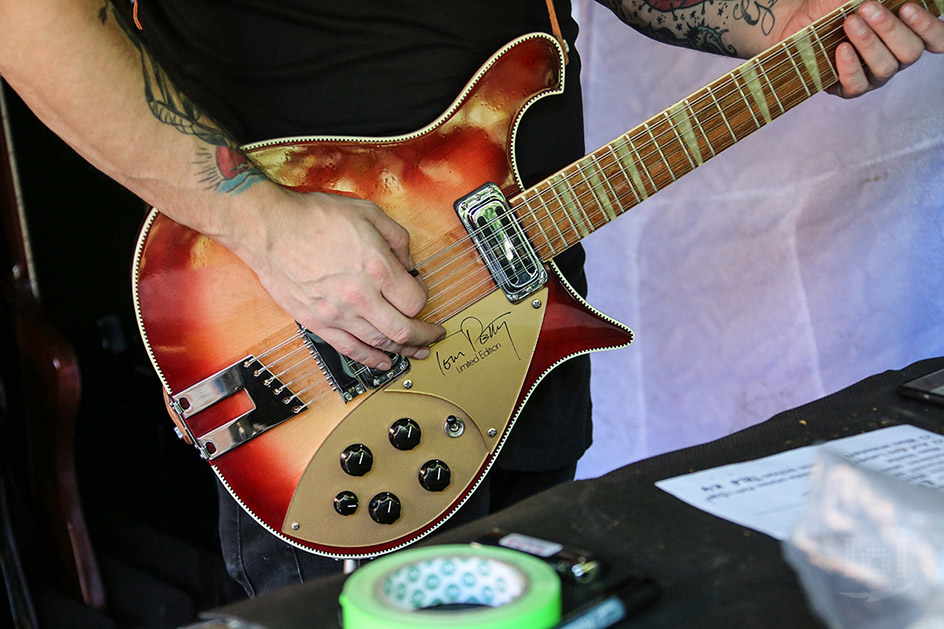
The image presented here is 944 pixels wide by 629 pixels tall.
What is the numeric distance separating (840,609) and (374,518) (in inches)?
24.9

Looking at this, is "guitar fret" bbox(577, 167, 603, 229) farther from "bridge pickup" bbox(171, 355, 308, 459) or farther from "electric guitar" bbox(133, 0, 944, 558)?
"bridge pickup" bbox(171, 355, 308, 459)

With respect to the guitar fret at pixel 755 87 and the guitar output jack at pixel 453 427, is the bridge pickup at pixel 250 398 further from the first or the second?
the guitar fret at pixel 755 87

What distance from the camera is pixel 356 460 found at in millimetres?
891

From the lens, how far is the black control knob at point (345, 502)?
899mm

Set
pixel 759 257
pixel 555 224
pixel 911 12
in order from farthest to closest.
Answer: pixel 759 257
pixel 911 12
pixel 555 224

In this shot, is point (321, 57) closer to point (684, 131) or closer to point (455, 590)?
point (684, 131)

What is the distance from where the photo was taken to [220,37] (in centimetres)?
90

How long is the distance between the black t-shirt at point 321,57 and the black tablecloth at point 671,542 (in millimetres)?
522

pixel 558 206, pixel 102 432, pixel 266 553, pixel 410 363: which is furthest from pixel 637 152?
pixel 102 432

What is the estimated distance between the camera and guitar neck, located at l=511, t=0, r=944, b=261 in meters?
0.97

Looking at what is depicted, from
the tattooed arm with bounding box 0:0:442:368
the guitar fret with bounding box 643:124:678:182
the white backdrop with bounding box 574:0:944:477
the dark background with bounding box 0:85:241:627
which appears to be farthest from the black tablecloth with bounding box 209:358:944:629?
the dark background with bounding box 0:85:241:627

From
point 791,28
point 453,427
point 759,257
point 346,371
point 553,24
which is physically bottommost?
point 759,257

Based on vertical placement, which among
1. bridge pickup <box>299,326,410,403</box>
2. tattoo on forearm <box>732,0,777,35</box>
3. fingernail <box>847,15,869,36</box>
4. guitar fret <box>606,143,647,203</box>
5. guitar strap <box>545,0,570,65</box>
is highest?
guitar strap <box>545,0,570,65</box>
